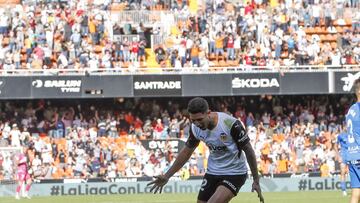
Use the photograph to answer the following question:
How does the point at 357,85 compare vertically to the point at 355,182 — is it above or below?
above

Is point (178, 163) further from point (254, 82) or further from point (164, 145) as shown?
point (254, 82)

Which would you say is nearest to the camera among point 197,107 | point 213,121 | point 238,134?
point 197,107

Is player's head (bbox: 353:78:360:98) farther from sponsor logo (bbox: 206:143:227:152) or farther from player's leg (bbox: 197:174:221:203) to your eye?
player's leg (bbox: 197:174:221:203)

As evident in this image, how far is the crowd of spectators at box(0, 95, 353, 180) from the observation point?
119 ft

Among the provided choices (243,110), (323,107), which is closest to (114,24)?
(243,110)

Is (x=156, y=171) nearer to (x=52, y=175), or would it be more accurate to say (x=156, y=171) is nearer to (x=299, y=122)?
(x=52, y=175)

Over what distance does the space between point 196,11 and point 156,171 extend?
28.6 ft

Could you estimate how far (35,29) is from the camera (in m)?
39.6

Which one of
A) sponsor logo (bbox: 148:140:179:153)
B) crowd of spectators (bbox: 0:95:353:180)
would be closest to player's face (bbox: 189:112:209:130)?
crowd of spectators (bbox: 0:95:353:180)

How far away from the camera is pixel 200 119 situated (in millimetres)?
A: 11047

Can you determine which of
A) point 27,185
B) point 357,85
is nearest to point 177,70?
point 27,185

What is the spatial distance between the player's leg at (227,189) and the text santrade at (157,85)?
1055 inches

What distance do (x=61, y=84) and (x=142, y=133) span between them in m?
3.74

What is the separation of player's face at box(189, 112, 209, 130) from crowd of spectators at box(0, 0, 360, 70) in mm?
27402
